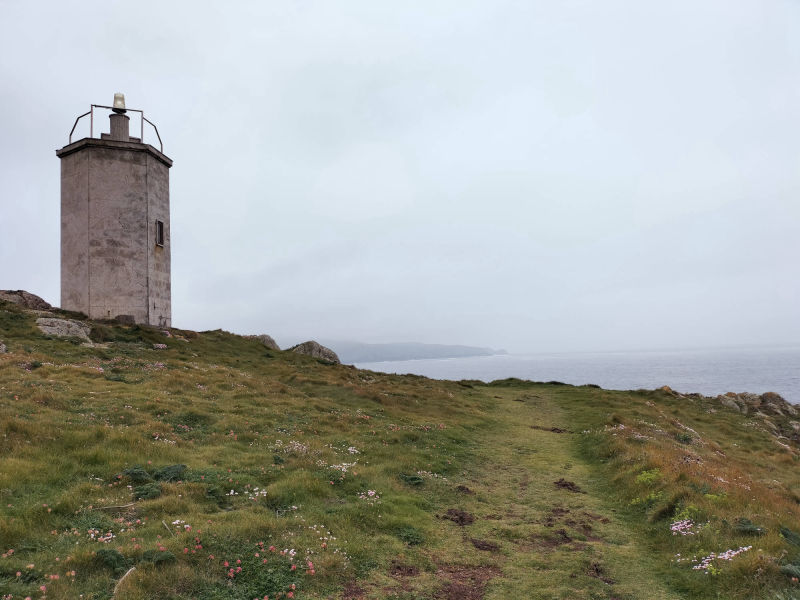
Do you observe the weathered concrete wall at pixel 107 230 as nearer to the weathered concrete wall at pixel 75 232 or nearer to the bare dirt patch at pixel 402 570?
the weathered concrete wall at pixel 75 232

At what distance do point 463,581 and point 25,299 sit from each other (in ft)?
165

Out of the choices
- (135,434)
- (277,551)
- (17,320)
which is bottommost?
(277,551)

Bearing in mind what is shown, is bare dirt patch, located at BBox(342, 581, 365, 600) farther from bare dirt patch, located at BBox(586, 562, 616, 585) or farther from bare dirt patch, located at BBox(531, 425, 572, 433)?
bare dirt patch, located at BBox(531, 425, 572, 433)

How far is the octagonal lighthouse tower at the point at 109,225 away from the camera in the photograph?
42469 mm

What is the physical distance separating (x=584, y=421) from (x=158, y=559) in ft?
101

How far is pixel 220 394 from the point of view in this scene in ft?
86.2

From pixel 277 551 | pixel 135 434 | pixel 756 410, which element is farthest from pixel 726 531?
pixel 756 410

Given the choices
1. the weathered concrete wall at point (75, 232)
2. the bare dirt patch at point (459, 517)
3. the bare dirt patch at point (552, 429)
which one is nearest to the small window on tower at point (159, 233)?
the weathered concrete wall at point (75, 232)

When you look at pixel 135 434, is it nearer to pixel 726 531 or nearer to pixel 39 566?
pixel 39 566

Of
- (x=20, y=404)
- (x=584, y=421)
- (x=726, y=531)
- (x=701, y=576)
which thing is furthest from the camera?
(x=584, y=421)

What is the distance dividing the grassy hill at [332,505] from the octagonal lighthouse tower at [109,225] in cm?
1597

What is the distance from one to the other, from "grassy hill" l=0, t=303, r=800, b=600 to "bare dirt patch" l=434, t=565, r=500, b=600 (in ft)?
0.14

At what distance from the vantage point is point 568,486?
18.0 metres

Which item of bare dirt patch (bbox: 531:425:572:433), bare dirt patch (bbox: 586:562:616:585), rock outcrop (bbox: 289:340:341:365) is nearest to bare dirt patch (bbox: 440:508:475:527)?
bare dirt patch (bbox: 586:562:616:585)
